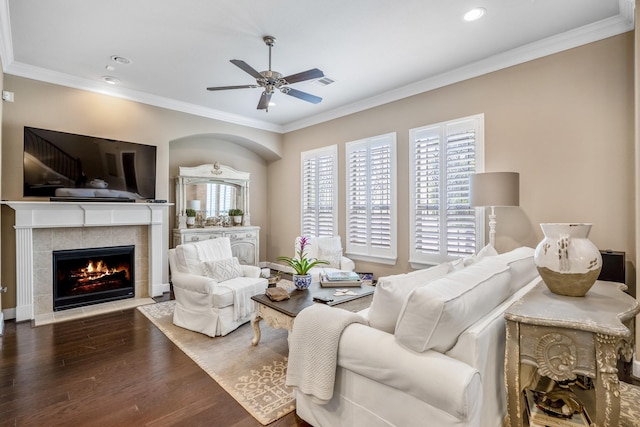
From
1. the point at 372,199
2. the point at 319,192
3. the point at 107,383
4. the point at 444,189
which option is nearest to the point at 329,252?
the point at 372,199

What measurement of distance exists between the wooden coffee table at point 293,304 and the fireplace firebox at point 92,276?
2.75 meters

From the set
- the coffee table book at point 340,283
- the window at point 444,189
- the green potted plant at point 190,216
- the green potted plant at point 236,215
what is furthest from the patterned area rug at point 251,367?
the green potted plant at point 236,215

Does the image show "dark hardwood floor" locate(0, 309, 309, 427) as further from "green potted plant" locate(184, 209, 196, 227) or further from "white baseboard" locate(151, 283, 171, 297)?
"green potted plant" locate(184, 209, 196, 227)

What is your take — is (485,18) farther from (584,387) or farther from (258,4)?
(584,387)

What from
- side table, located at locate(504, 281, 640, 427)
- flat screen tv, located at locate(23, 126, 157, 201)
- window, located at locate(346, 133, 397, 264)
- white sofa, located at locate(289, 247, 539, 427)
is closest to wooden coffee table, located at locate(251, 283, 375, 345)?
white sofa, located at locate(289, 247, 539, 427)

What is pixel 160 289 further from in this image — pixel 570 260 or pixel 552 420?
pixel 570 260

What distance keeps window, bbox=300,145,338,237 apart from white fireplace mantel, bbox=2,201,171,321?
2484 mm

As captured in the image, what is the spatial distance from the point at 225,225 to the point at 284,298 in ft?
12.0

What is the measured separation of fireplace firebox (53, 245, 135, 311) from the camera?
4.15 m

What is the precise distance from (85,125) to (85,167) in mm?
589

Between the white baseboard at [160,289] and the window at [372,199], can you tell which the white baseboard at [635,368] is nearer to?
the window at [372,199]

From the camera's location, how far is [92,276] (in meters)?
4.49

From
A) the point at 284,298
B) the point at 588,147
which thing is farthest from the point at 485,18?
the point at 284,298

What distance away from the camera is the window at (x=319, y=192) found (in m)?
5.53
